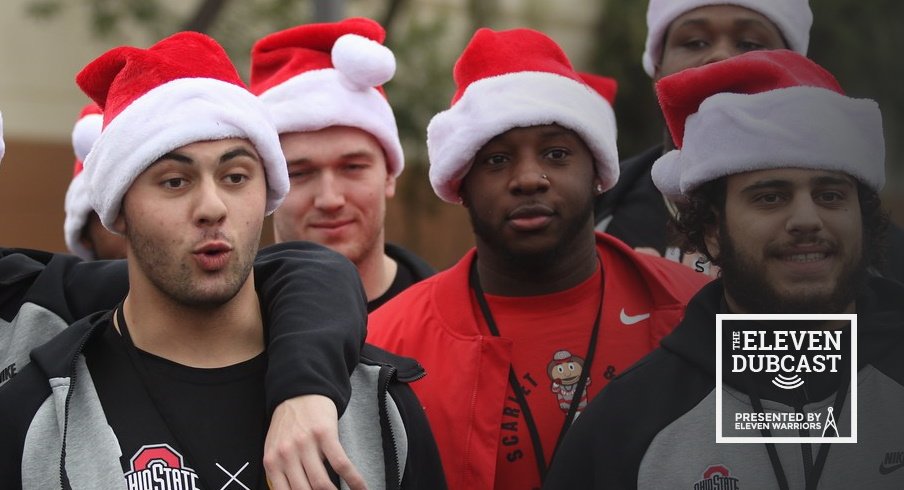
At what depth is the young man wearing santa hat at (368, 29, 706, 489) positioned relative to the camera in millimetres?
3615

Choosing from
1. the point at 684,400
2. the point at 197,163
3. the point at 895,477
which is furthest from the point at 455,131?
the point at 895,477

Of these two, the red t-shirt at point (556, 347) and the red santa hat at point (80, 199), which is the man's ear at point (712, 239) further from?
the red santa hat at point (80, 199)

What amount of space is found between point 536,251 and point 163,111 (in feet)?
3.67

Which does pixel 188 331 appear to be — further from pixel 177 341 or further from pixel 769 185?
pixel 769 185

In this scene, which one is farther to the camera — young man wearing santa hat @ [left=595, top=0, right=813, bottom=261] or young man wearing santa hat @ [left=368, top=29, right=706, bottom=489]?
young man wearing santa hat @ [left=595, top=0, right=813, bottom=261]

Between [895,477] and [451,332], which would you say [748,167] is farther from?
[451,332]

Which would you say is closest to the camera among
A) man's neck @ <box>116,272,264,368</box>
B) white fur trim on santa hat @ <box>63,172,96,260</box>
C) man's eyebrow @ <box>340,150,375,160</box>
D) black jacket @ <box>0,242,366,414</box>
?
black jacket @ <box>0,242,366,414</box>

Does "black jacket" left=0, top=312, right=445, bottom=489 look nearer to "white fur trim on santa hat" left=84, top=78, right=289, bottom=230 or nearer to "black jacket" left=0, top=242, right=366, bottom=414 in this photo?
"black jacket" left=0, top=242, right=366, bottom=414

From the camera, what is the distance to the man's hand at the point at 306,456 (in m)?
2.88

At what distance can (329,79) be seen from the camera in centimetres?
505

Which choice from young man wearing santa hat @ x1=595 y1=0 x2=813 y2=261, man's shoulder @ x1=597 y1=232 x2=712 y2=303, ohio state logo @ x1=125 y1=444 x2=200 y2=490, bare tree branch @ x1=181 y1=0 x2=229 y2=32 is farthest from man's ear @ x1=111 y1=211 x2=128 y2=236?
bare tree branch @ x1=181 y1=0 x2=229 y2=32

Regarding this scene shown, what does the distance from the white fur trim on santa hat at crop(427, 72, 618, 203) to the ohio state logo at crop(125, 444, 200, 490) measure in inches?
52.4

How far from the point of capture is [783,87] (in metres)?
3.04

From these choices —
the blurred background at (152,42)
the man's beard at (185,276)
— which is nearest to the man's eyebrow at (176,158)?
the man's beard at (185,276)
